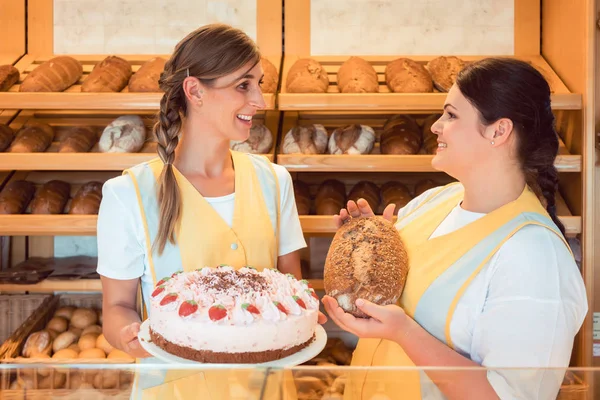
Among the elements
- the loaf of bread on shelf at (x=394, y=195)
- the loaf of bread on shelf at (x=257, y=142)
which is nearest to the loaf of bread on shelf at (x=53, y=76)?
the loaf of bread on shelf at (x=257, y=142)

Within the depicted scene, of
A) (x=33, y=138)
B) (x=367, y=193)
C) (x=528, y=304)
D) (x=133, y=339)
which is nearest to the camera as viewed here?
(x=528, y=304)

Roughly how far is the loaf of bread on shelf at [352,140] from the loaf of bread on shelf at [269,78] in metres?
0.37

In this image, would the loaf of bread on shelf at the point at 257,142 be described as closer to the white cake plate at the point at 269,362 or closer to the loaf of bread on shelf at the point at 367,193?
the loaf of bread on shelf at the point at 367,193

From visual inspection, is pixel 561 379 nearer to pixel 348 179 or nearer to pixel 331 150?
pixel 331 150

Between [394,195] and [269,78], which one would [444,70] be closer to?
[394,195]

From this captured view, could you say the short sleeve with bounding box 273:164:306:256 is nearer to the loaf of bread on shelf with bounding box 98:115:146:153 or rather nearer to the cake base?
the cake base

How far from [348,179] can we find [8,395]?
2.40m

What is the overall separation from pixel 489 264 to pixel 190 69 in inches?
39.0

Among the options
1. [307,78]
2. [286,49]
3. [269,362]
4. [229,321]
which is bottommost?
[269,362]

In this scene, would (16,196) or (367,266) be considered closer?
(367,266)

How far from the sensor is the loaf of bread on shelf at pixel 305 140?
288 cm

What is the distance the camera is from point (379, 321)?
4.69 feet

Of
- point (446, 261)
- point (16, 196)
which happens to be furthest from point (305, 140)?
point (446, 261)

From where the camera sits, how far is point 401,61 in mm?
3051
